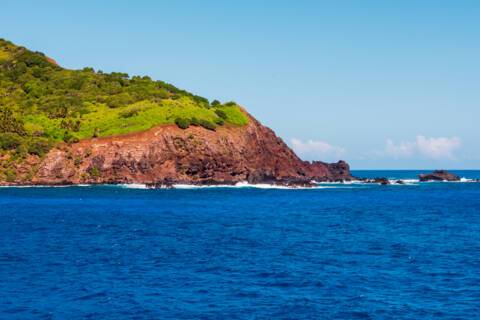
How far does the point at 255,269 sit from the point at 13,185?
373ft

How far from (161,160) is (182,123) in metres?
13.7

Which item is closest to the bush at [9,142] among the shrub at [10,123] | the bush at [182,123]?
the shrub at [10,123]

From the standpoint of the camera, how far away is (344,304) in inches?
1331

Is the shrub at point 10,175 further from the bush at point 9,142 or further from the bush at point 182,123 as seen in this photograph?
the bush at point 182,123

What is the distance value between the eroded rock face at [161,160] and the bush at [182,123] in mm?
1221

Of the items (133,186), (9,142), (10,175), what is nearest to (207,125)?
(133,186)

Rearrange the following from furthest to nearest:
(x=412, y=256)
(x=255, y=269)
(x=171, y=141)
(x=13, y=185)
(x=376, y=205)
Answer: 1. (x=171, y=141)
2. (x=13, y=185)
3. (x=376, y=205)
4. (x=412, y=256)
5. (x=255, y=269)

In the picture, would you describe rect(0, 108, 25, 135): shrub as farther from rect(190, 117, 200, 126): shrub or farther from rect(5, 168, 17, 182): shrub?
rect(190, 117, 200, 126): shrub

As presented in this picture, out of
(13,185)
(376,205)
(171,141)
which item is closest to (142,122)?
(171,141)

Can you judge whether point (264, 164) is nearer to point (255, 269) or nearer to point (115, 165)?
point (115, 165)

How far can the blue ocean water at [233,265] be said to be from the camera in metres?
32.9

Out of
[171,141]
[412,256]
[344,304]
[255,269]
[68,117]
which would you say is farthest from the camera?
[68,117]

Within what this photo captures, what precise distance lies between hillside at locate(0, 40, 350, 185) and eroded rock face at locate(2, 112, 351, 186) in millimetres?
251

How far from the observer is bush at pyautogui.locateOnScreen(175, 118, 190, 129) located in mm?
163375
